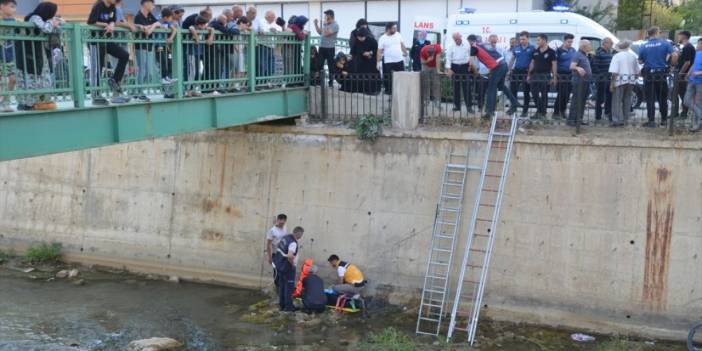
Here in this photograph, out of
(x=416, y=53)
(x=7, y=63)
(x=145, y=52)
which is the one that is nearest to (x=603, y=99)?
(x=416, y=53)

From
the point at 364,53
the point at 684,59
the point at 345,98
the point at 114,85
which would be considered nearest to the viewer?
the point at 114,85

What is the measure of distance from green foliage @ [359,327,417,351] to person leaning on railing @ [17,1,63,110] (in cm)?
596

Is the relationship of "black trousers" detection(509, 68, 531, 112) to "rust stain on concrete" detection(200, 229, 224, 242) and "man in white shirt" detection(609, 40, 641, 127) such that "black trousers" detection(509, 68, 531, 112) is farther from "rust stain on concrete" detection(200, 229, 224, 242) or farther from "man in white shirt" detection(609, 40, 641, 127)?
"rust stain on concrete" detection(200, 229, 224, 242)

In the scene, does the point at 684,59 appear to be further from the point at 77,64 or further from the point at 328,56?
the point at 77,64

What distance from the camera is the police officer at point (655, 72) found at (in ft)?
42.8

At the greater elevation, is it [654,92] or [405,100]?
[654,92]

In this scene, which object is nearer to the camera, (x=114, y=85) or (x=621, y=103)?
(x=114, y=85)

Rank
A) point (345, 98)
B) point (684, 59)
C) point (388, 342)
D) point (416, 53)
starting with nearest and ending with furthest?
point (388, 342) < point (684, 59) < point (345, 98) < point (416, 53)

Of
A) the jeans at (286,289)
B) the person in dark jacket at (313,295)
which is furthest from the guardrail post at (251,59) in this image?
the person in dark jacket at (313,295)

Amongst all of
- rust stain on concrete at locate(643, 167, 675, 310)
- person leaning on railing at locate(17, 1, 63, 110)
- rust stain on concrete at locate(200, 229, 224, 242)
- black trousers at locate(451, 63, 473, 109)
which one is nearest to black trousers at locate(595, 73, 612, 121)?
rust stain on concrete at locate(643, 167, 675, 310)

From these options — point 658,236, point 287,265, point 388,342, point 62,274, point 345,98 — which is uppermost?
point 345,98

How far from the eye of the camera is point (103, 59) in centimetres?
1027

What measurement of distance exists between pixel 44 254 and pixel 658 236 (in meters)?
12.6

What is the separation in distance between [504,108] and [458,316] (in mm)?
4133
